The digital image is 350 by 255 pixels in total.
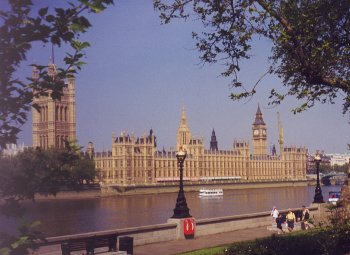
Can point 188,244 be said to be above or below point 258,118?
below

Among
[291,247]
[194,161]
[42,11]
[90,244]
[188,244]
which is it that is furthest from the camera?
[194,161]

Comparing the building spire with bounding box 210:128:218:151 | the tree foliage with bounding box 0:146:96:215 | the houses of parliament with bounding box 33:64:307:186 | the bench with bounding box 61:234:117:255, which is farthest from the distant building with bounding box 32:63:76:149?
the tree foliage with bounding box 0:146:96:215

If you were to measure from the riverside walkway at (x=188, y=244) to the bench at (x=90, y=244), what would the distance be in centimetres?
32

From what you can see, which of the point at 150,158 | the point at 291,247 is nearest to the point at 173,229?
the point at 291,247

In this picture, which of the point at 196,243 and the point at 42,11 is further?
the point at 196,243

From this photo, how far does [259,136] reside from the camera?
537ft

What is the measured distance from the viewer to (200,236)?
17.3 meters

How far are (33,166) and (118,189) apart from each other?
8510 cm

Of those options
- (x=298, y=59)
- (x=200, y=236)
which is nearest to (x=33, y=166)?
(x=298, y=59)

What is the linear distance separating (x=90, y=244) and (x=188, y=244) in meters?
3.70

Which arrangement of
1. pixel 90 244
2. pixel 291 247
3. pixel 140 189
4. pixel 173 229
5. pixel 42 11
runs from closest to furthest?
1. pixel 42 11
2. pixel 291 247
3. pixel 90 244
4. pixel 173 229
5. pixel 140 189

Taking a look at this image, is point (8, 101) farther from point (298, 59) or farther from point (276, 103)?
point (276, 103)

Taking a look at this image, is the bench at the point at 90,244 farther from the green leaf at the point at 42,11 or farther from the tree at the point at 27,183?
the green leaf at the point at 42,11

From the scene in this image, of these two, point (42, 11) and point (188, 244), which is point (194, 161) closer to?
point (188, 244)
